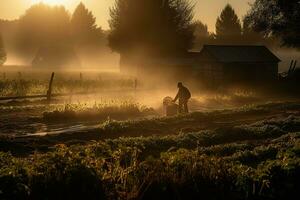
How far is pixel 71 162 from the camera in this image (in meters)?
9.59

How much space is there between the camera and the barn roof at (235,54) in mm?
45531

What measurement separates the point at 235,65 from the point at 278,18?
5.63m

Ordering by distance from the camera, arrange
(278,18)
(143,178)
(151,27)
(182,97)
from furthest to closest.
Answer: (151,27), (278,18), (182,97), (143,178)

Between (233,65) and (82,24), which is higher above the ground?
(82,24)

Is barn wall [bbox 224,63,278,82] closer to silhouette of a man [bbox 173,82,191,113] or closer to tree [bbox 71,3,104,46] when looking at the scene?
silhouette of a man [bbox 173,82,191,113]

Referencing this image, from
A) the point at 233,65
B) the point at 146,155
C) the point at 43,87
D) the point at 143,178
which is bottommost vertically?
the point at 146,155

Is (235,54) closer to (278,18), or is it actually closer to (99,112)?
(278,18)

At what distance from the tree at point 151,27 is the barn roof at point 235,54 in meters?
17.1

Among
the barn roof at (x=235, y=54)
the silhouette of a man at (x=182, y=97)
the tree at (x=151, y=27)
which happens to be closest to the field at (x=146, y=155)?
the silhouette of a man at (x=182, y=97)

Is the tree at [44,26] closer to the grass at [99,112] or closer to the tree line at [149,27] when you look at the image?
the tree line at [149,27]

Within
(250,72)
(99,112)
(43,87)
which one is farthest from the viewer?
(250,72)

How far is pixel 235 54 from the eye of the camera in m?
46.3

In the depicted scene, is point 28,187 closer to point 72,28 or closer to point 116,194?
point 116,194

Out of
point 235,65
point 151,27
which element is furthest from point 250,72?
point 151,27
